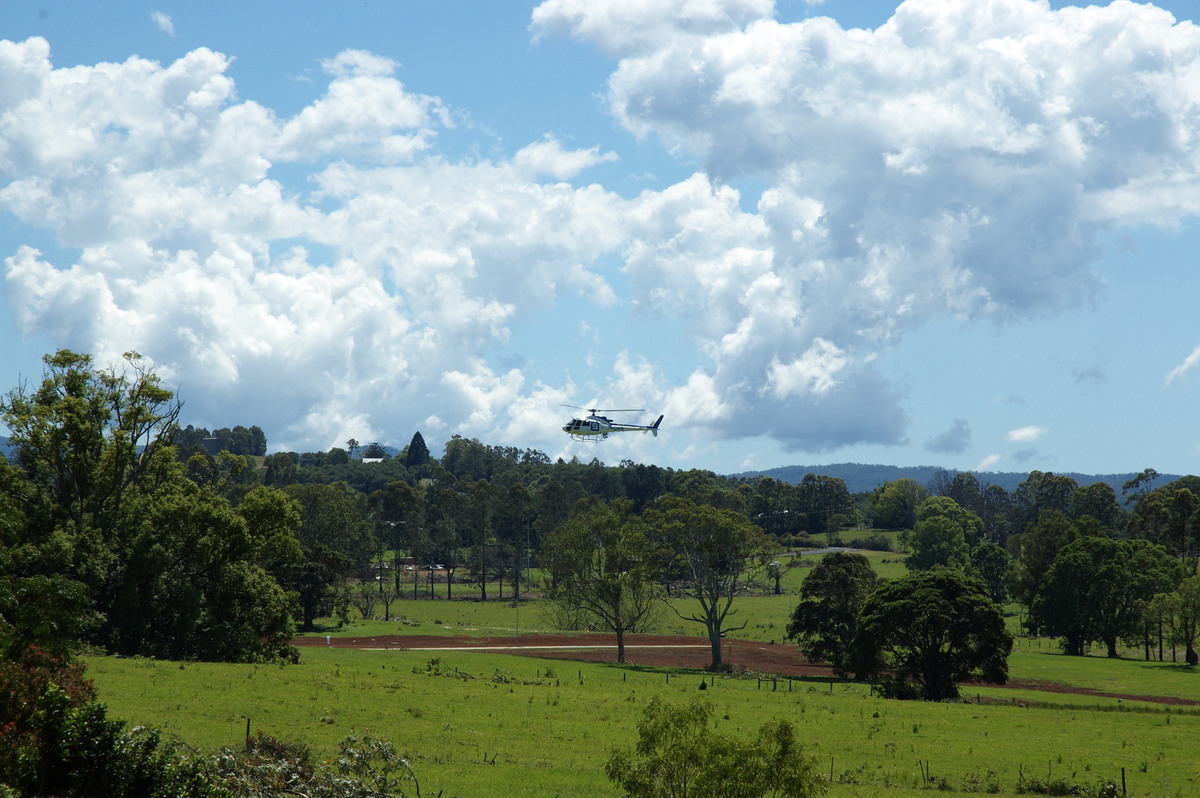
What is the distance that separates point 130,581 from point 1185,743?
5074 cm

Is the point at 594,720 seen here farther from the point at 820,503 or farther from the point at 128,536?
the point at 820,503

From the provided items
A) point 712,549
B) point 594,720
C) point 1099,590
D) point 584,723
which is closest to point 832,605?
point 712,549

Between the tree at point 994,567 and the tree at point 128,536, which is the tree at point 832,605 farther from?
the tree at point 994,567

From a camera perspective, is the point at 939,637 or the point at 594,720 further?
the point at 939,637

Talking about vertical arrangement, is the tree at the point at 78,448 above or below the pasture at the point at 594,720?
above

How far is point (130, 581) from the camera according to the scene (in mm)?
49875

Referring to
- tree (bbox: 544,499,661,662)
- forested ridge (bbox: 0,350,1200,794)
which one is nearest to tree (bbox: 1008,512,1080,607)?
forested ridge (bbox: 0,350,1200,794)

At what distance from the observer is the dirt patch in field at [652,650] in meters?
63.3

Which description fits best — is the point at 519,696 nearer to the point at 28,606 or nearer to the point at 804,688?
the point at 804,688

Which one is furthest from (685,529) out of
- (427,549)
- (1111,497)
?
(1111,497)

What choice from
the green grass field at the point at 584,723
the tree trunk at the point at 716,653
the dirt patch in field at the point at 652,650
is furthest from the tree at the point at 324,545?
the tree trunk at the point at 716,653

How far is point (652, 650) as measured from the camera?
7556 centimetres

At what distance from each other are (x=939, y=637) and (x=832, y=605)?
11.5m

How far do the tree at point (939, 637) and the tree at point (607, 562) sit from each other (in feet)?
61.3
